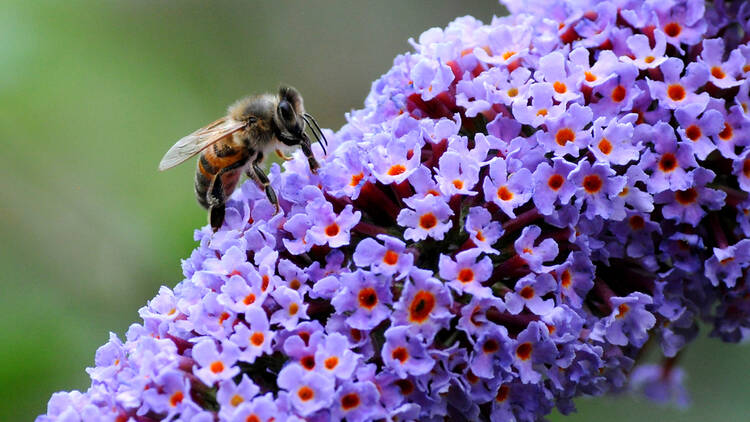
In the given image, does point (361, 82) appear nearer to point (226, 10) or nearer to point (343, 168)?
point (226, 10)

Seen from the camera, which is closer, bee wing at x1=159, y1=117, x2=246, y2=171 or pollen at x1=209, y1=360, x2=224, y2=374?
pollen at x1=209, y1=360, x2=224, y2=374

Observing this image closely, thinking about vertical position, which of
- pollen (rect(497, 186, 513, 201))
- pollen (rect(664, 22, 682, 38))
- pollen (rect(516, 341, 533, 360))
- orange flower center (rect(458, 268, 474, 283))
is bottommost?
pollen (rect(516, 341, 533, 360))

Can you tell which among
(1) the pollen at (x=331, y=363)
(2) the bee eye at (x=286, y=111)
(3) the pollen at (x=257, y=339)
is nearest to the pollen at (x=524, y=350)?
(1) the pollen at (x=331, y=363)

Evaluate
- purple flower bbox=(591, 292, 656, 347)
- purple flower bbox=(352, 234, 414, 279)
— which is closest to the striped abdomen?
purple flower bbox=(352, 234, 414, 279)

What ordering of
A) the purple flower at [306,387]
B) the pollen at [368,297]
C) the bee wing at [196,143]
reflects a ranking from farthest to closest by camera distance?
the bee wing at [196,143] → the pollen at [368,297] → the purple flower at [306,387]

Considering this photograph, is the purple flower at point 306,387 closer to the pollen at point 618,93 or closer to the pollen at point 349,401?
the pollen at point 349,401

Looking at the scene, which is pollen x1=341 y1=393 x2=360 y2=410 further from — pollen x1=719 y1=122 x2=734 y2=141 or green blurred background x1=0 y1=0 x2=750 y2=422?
green blurred background x1=0 y1=0 x2=750 y2=422
